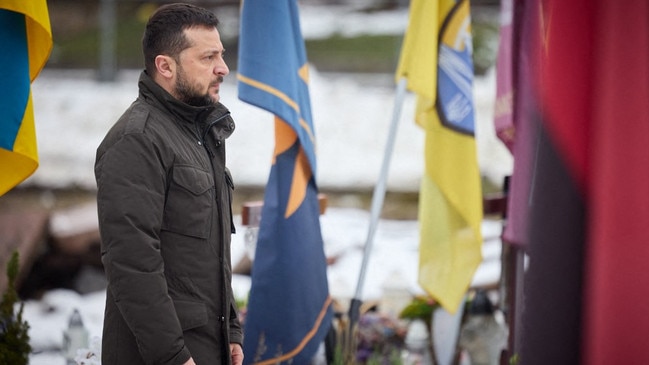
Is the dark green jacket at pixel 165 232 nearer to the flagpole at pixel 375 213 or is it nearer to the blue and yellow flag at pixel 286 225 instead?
the blue and yellow flag at pixel 286 225

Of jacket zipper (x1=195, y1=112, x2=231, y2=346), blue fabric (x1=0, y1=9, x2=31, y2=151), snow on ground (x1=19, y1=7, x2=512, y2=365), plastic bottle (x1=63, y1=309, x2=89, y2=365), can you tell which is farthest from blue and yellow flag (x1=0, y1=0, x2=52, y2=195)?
snow on ground (x1=19, y1=7, x2=512, y2=365)

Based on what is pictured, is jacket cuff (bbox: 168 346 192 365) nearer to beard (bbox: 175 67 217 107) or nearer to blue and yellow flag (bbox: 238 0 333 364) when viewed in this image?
beard (bbox: 175 67 217 107)

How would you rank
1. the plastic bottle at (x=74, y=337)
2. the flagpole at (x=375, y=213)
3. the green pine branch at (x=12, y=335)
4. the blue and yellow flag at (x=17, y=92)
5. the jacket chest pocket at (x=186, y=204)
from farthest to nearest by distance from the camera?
the flagpole at (x=375, y=213) < the plastic bottle at (x=74, y=337) < the green pine branch at (x=12, y=335) < the blue and yellow flag at (x=17, y=92) < the jacket chest pocket at (x=186, y=204)

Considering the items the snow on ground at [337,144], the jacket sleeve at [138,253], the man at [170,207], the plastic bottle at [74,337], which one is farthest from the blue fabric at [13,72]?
the snow on ground at [337,144]

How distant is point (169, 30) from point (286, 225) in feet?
6.12

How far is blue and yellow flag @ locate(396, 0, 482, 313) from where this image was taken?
5.03 m

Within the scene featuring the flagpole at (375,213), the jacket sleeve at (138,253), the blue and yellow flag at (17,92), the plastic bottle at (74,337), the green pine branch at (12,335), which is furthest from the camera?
the flagpole at (375,213)

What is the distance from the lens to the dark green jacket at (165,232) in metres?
2.38

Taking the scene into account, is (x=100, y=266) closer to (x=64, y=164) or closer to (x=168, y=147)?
(x=64, y=164)

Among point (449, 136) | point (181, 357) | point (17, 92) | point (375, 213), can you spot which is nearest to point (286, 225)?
point (375, 213)

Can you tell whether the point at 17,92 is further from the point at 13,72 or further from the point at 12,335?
the point at 12,335

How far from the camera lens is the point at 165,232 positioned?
2.52 metres

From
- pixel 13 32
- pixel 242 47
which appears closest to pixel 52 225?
pixel 242 47

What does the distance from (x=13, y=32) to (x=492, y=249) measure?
494 centimetres
